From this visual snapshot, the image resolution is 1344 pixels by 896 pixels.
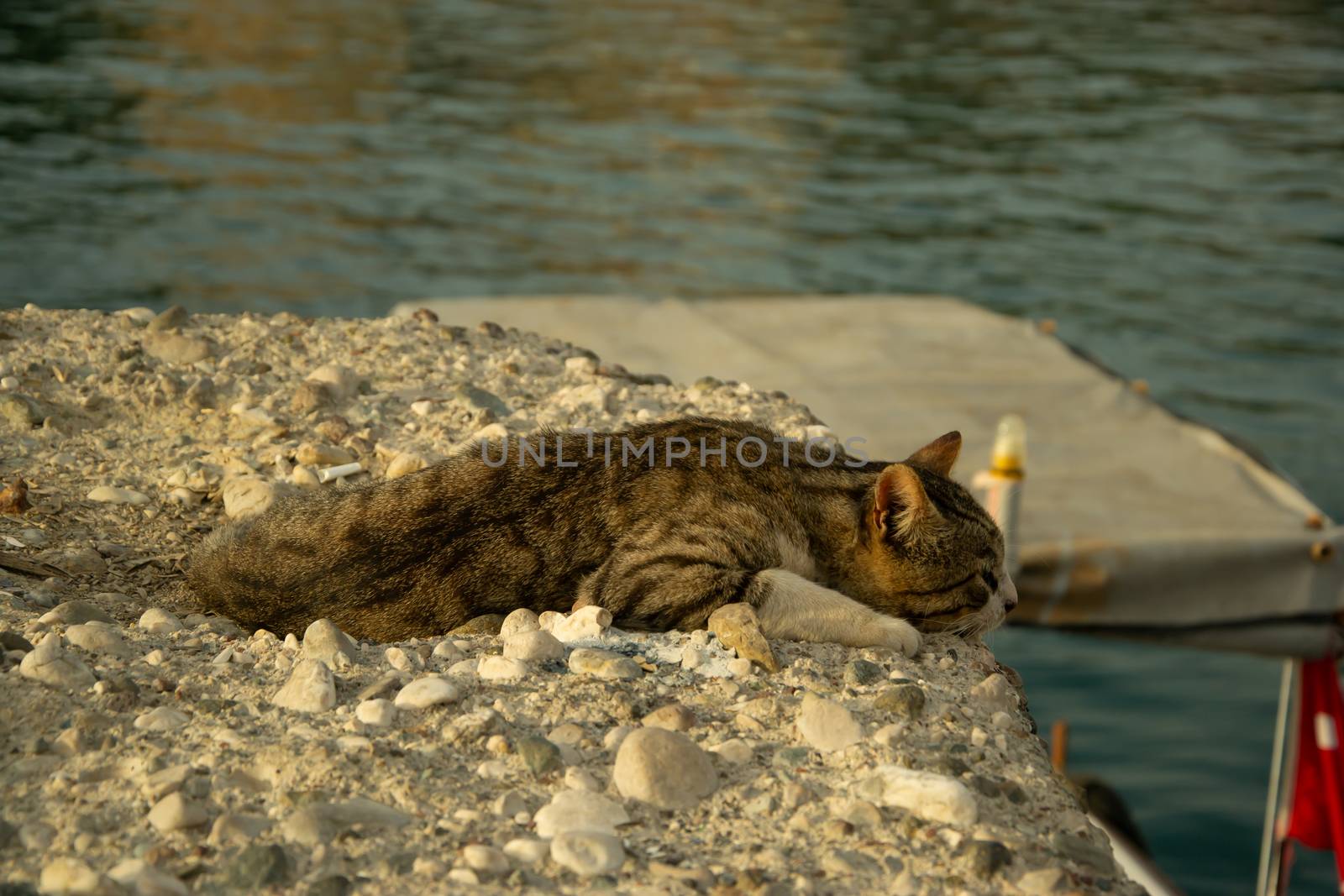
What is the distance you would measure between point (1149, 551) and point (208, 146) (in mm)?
22237

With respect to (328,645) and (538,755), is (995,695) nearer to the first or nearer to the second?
(538,755)

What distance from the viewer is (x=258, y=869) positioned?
3281mm

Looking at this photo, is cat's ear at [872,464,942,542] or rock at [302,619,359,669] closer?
rock at [302,619,359,669]

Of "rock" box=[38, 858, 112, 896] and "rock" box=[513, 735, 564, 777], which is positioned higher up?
"rock" box=[38, 858, 112, 896]

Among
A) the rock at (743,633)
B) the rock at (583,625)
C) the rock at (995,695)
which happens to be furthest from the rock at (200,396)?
the rock at (995,695)

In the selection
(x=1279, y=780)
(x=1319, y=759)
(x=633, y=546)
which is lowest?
(x=1279, y=780)

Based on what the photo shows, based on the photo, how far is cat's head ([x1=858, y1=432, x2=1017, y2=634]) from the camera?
16.8ft

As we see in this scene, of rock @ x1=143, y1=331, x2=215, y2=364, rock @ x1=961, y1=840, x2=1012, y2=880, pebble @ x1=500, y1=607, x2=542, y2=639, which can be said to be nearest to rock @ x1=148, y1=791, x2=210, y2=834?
pebble @ x1=500, y1=607, x2=542, y2=639

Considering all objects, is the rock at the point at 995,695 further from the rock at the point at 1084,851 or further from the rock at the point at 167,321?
the rock at the point at 167,321

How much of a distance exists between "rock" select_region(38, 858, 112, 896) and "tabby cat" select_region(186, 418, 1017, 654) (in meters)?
1.58

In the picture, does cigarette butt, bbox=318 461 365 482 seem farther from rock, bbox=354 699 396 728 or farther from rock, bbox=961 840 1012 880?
rock, bbox=961 840 1012 880

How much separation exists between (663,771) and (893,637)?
51.4 inches

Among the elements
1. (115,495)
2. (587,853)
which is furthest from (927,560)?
(115,495)

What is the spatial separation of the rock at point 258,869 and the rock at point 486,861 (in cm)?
41
